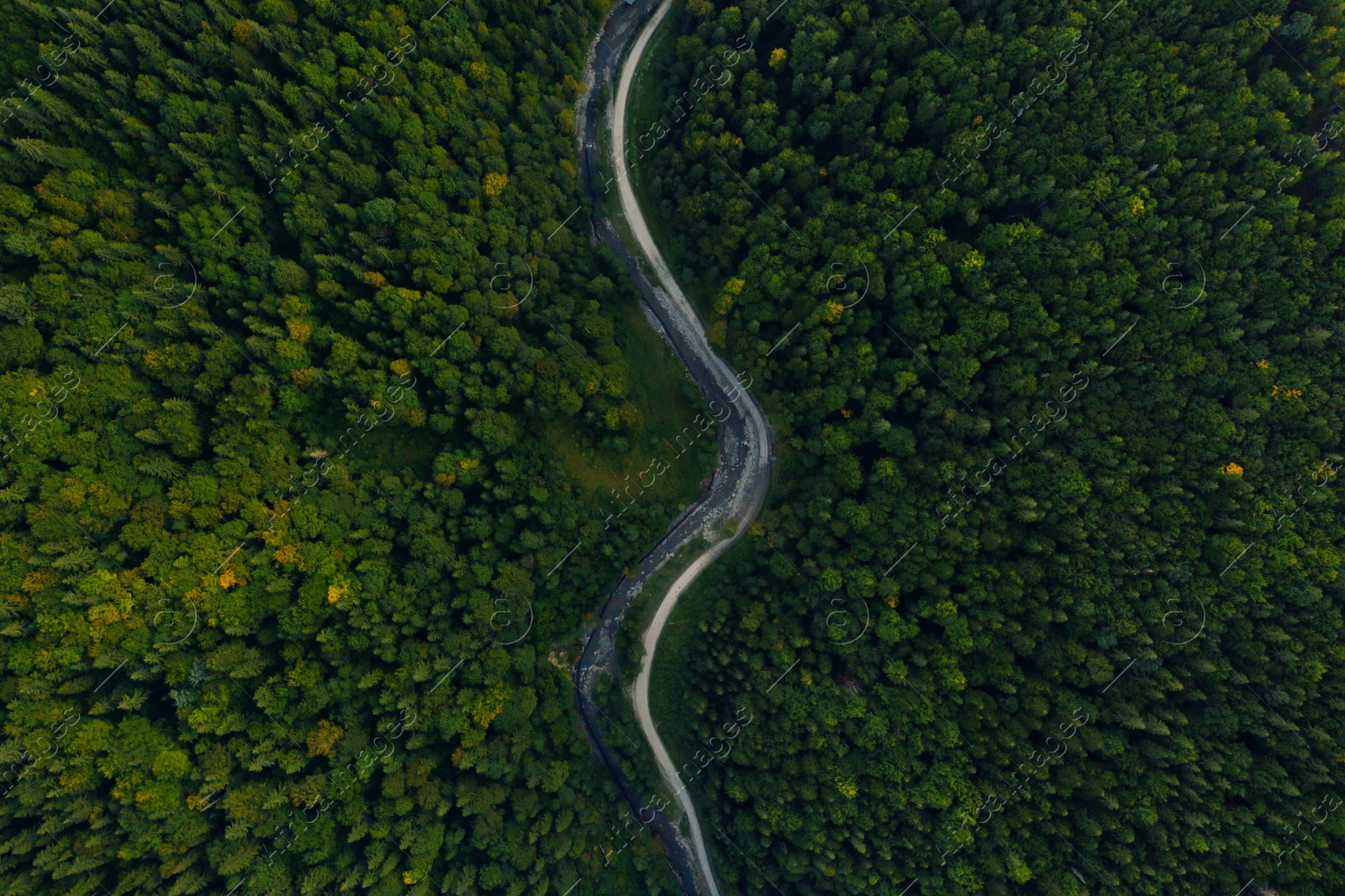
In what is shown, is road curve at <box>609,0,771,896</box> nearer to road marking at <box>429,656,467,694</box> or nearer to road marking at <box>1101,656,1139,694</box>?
road marking at <box>429,656,467,694</box>

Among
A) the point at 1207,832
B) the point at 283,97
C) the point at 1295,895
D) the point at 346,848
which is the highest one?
the point at 283,97

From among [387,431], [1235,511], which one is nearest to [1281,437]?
[1235,511]

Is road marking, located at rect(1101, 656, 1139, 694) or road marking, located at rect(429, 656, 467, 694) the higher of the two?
road marking, located at rect(429, 656, 467, 694)

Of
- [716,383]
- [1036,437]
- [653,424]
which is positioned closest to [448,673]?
[653,424]

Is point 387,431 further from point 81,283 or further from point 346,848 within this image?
point 346,848

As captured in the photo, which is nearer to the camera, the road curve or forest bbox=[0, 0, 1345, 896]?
forest bbox=[0, 0, 1345, 896]

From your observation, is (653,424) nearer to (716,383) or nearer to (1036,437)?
(716,383)

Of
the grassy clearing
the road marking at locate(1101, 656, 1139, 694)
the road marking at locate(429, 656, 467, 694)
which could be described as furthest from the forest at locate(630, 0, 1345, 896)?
the road marking at locate(429, 656, 467, 694)
